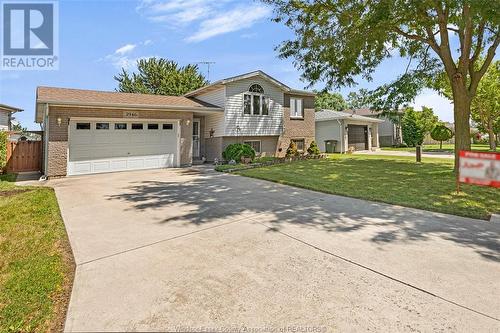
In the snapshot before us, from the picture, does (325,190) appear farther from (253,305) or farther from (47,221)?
(47,221)

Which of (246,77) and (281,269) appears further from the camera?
(246,77)

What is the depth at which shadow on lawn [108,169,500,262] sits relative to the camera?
15.3ft

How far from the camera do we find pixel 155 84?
34.8m

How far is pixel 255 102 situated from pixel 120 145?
8716 millimetres

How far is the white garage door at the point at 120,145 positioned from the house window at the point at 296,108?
9.09m

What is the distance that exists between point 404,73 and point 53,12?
15900 mm

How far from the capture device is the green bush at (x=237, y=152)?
15.2 meters

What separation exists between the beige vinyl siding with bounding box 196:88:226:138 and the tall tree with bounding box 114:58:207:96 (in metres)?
18.0

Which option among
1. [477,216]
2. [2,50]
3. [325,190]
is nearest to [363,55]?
[325,190]

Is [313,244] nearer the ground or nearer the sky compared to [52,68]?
nearer the ground

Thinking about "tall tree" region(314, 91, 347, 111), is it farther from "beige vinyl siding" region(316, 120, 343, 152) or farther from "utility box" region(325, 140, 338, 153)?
"utility box" region(325, 140, 338, 153)

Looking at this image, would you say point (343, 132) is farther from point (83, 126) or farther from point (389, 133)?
point (83, 126)

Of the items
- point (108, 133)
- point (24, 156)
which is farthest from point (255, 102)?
point (24, 156)

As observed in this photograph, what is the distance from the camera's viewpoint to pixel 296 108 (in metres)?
20.1
